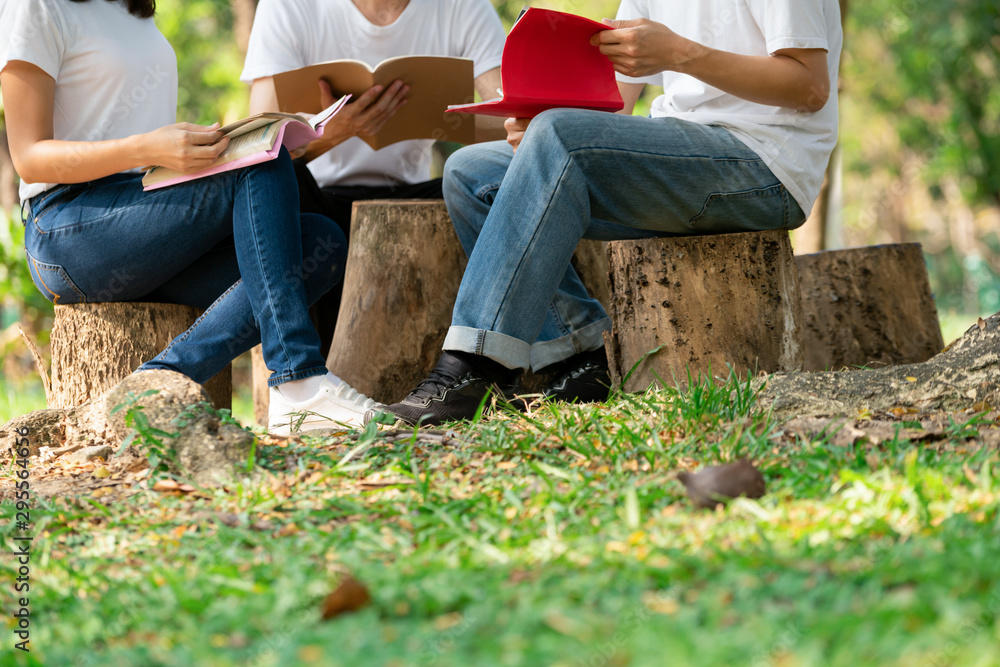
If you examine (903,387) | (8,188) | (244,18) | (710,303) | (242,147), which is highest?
(244,18)

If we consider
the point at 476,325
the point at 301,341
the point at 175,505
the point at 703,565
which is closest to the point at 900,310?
the point at 476,325

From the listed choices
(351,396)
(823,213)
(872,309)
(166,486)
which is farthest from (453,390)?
(823,213)

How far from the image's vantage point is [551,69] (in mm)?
2525

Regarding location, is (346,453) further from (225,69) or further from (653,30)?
(225,69)

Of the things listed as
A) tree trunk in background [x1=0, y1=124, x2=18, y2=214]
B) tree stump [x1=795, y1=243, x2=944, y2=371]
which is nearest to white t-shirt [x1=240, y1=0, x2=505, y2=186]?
tree stump [x1=795, y1=243, x2=944, y2=371]

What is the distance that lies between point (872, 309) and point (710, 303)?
1.40 m

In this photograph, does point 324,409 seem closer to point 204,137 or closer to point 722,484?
point 204,137

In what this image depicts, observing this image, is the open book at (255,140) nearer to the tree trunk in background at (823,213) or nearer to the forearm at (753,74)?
the forearm at (753,74)

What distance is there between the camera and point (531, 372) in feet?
10.1

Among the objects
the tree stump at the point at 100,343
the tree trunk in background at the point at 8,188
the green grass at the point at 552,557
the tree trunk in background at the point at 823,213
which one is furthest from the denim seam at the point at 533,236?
the tree trunk in background at the point at 8,188

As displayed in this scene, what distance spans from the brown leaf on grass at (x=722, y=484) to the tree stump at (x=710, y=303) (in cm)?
102

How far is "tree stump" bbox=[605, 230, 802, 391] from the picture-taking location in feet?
8.72

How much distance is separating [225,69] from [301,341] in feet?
31.4

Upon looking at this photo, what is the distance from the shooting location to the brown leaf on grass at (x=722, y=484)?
5.17 ft
